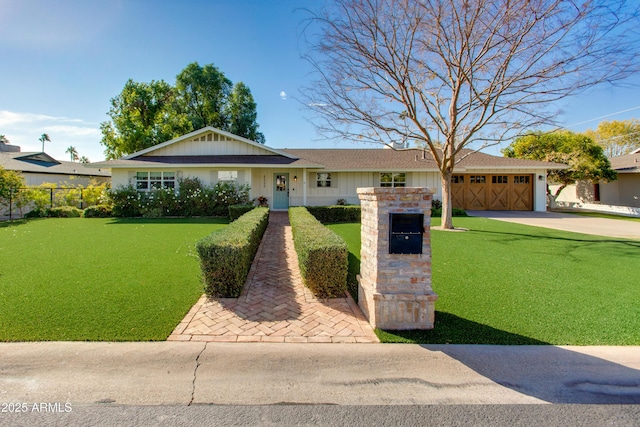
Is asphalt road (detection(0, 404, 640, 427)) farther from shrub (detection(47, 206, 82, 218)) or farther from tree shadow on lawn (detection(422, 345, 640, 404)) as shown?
shrub (detection(47, 206, 82, 218))

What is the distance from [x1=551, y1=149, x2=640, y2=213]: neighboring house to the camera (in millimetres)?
20344

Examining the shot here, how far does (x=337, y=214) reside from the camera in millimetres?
13961

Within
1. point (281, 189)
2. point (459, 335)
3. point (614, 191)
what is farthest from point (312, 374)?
point (614, 191)

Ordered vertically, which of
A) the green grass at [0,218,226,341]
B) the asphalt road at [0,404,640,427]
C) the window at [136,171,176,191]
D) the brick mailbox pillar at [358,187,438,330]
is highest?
the window at [136,171,176,191]

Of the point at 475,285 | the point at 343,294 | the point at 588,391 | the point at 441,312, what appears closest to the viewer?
the point at 588,391

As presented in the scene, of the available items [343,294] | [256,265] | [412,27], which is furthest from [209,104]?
Result: [343,294]

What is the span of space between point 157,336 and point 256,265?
3.02 metres

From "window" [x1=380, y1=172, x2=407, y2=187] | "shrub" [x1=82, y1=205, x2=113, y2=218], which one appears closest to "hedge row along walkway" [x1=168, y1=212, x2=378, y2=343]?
"shrub" [x1=82, y1=205, x2=113, y2=218]

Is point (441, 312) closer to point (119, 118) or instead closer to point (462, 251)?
point (462, 251)

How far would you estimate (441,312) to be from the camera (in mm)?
3840

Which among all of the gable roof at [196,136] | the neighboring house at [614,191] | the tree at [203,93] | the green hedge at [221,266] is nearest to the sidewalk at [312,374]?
the green hedge at [221,266]

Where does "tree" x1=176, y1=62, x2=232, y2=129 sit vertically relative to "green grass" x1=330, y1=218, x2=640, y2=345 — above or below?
above

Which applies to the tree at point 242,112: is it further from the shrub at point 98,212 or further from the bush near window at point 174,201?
the shrub at point 98,212

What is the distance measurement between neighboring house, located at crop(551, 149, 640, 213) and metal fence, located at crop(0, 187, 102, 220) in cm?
3407
